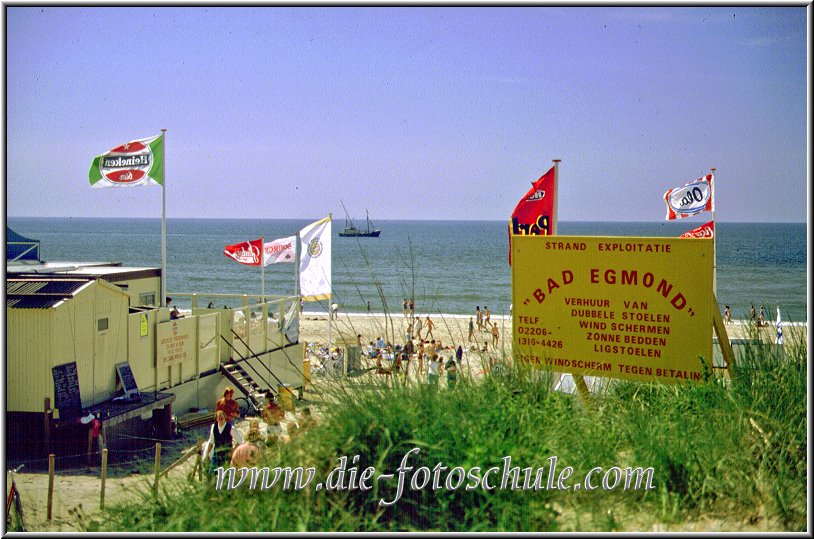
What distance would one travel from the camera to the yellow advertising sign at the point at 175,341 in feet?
54.0

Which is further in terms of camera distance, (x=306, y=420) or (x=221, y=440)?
(x=221, y=440)

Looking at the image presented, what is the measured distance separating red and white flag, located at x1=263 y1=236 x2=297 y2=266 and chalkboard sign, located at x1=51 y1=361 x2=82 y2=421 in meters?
11.5

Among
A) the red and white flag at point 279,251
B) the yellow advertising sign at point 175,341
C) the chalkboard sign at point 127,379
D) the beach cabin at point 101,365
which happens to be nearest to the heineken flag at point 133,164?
the beach cabin at point 101,365

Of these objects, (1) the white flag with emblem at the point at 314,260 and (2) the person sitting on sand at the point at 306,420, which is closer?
(2) the person sitting on sand at the point at 306,420

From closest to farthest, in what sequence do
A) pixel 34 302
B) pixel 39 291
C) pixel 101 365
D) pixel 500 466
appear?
Result: 1. pixel 500 466
2. pixel 34 302
3. pixel 39 291
4. pixel 101 365

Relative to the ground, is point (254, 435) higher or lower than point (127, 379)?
higher

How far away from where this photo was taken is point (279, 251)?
25016 millimetres

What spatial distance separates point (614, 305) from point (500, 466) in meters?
2.75

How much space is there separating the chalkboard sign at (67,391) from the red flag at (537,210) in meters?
7.88

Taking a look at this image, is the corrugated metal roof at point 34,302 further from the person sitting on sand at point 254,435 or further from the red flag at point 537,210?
the person sitting on sand at point 254,435

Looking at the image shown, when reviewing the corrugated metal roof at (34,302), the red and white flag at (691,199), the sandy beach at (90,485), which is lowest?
the sandy beach at (90,485)

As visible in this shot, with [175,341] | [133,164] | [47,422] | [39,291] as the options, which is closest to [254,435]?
[47,422]

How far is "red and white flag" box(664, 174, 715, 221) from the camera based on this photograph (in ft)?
71.0

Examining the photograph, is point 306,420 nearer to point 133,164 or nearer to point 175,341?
point 175,341
